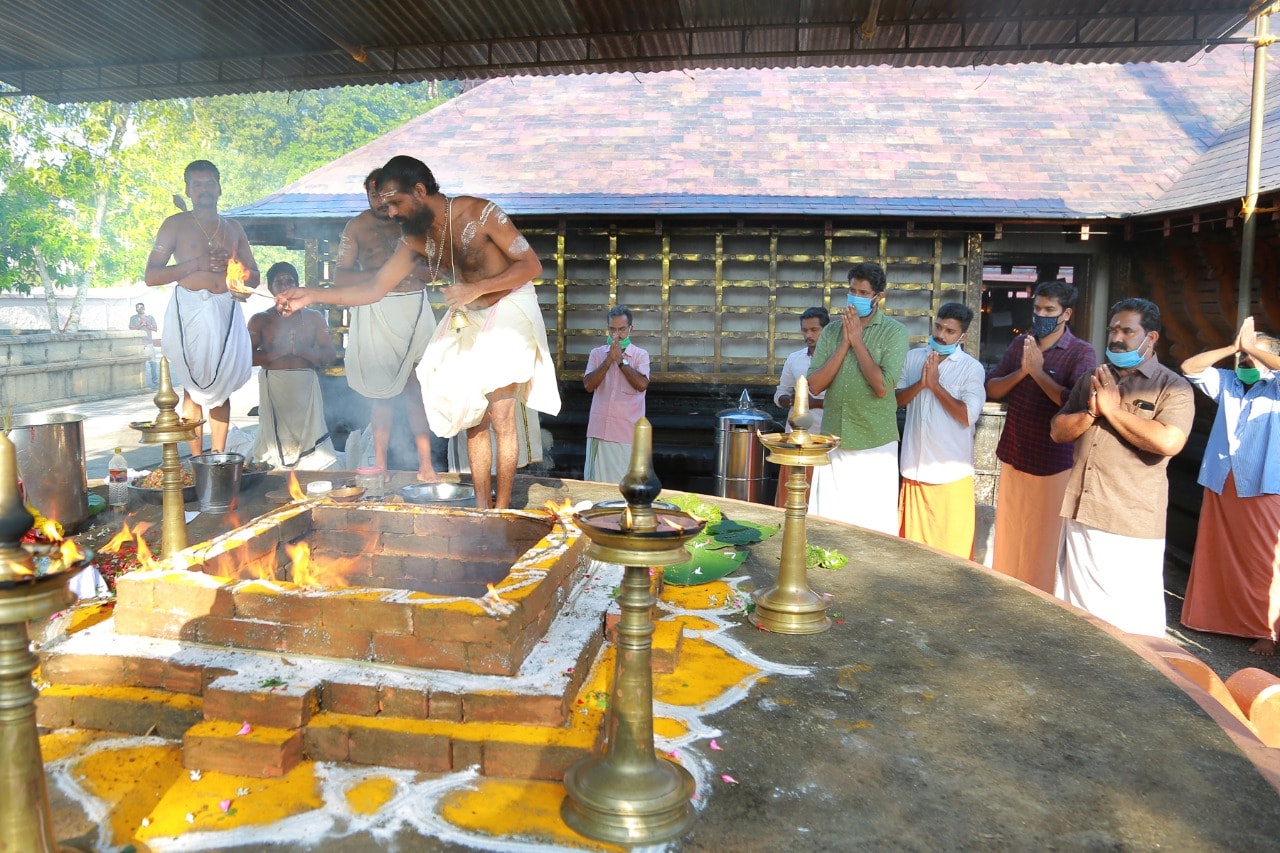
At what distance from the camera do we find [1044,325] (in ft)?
19.4

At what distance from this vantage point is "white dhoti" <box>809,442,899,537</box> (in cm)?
572

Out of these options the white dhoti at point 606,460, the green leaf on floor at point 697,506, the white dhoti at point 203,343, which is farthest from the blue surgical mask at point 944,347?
the white dhoti at point 203,343

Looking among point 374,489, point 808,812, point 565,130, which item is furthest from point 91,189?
point 808,812

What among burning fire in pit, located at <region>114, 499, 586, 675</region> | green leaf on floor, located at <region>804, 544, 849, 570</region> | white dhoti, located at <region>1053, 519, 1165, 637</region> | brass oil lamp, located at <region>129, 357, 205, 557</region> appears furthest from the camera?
white dhoti, located at <region>1053, 519, 1165, 637</region>

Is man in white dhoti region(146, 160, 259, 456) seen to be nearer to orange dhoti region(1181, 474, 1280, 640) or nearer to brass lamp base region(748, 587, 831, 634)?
brass lamp base region(748, 587, 831, 634)

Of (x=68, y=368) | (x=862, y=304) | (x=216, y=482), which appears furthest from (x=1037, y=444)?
(x=68, y=368)

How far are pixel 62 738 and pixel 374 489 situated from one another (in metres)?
2.53

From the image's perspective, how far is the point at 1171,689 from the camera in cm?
309

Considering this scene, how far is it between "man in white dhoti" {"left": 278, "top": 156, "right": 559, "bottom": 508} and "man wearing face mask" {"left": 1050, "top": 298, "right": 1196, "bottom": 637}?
2.96 metres

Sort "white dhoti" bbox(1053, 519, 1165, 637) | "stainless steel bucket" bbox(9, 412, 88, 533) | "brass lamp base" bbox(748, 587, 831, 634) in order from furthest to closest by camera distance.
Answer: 1. "white dhoti" bbox(1053, 519, 1165, 637)
2. "stainless steel bucket" bbox(9, 412, 88, 533)
3. "brass lamp base" bbox(748, 587, 831, 634)

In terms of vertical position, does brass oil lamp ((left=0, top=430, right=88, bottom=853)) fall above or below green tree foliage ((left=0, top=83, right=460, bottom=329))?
below

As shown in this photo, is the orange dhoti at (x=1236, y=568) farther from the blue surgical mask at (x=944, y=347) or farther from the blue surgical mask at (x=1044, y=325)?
the blue surgical mask at (x=944, y=347)

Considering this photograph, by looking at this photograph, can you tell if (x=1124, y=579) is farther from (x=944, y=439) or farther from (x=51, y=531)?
(x=51, y=531)

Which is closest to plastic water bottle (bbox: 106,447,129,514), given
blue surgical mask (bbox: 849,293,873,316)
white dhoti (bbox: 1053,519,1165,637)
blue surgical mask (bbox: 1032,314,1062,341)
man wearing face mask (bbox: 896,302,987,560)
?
blue surgical mask (bbox: 849,293,873,316)
